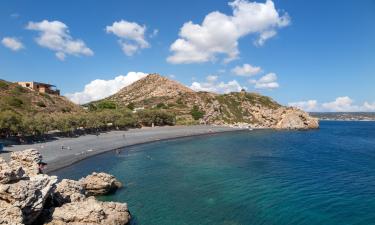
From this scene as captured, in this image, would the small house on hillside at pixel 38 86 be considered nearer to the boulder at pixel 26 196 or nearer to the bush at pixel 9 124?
the bush at pixel 9 124

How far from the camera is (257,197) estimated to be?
40469mm

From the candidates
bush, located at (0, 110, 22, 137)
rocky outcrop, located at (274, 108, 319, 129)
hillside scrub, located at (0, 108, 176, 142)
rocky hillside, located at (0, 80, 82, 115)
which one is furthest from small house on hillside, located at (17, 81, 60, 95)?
rocky outcrop, located at (274, 108, 319, 129)

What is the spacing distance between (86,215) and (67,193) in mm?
6774

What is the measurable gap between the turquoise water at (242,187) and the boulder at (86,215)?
2688mm

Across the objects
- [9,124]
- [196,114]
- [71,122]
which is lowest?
[9,124]

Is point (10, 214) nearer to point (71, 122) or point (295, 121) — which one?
point (71, 122)

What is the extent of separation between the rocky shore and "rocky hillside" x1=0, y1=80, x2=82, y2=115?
344 feet

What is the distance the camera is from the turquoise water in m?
33.7

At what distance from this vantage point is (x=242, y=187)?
45312 mm

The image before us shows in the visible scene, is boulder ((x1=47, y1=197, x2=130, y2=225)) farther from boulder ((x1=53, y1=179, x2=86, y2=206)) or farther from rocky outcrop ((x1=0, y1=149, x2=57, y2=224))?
boulder ((x1=53, y1=179, x2=86, y2=206))

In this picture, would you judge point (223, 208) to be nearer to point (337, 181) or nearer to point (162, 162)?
point (337, 181)

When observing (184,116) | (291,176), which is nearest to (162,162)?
(291,176)

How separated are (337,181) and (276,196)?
14.5 metres

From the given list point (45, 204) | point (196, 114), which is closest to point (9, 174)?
point (45, 204)
